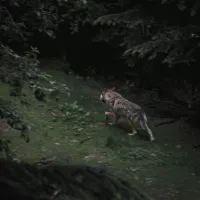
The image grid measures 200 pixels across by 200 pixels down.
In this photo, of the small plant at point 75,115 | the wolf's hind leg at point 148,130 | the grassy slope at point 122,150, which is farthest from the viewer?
the small plant at point 75,115

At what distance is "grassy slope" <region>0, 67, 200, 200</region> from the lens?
7.84 m

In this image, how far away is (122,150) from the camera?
923 centimetres

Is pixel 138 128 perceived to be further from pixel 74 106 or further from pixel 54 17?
pixel 54 17

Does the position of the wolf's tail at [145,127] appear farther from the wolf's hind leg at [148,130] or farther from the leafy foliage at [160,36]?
the leafy foliage at [160,36]

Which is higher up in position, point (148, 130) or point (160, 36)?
point (160, 36)

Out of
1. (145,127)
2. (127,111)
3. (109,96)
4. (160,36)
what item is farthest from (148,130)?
(160,36)

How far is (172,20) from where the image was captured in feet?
28.9

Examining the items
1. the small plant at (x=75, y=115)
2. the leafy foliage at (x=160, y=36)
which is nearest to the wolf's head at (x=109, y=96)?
the small plant at (x=75, y=115)

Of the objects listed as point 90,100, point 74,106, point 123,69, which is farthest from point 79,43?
point 74,106

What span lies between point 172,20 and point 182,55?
3.54ft

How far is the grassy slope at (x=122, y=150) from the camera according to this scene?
7836mm

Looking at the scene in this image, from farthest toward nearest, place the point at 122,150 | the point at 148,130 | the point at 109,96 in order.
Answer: the point at 109,96, the point at 148,130, the point at 122,150

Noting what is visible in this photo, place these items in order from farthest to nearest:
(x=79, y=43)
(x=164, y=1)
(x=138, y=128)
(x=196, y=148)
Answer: (x=79, y=43)
(x=138, y=128)
(x=196, y=148)
(x=164, y=1)

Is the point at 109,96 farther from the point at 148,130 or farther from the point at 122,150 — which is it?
the point at 122,150
